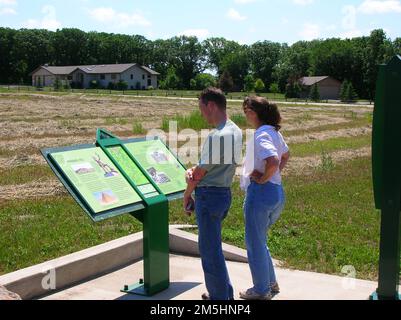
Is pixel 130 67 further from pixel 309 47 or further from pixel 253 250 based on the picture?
pixel 253 250

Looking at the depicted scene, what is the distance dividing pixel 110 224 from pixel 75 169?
3.07 metres

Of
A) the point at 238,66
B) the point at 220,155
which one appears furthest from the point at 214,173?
the point at 238,66

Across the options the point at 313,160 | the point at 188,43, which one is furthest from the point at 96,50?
the point at 313,160

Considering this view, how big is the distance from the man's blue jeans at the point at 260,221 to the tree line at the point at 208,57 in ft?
216

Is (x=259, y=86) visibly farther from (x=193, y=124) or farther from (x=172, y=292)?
(x=172, y=292)

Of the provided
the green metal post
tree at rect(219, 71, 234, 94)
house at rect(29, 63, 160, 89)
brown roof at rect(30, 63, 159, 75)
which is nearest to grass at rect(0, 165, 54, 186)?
the green metal post

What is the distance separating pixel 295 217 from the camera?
8.23 m

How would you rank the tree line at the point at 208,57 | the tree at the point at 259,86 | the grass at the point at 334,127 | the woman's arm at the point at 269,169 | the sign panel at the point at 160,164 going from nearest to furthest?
the woman's arm at the point at 269,169 → the sign panel at the point at 160,164 → the grass at the point at 334,127 → the tree line at the point at 208,57 → the tree at the point at 259,86

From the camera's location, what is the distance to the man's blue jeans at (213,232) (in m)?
4.32

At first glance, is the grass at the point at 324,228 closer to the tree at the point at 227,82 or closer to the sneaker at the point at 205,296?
the sneaker at the point at 205,296

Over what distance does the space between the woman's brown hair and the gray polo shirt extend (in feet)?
1.17

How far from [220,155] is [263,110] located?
0.65 meters

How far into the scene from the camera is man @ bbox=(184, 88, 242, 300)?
4242 mm

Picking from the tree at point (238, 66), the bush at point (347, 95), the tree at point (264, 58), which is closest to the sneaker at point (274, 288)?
the bush at point (347, 95)
